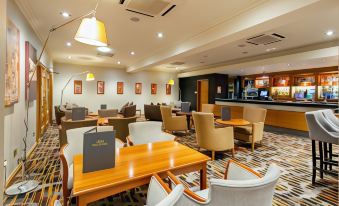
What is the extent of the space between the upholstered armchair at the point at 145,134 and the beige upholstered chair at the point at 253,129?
251 cm

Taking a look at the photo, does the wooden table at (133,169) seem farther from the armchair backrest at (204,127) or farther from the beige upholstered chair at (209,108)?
the beige upholstered chair at (209,108)

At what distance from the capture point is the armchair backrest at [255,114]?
15.6ft

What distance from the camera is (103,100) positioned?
400 inches

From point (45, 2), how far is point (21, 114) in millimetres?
2066

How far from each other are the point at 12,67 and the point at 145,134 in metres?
2.26

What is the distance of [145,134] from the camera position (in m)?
2.68

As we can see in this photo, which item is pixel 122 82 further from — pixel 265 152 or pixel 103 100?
pixel 265 152

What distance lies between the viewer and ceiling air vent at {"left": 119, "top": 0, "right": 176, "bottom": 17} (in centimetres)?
311

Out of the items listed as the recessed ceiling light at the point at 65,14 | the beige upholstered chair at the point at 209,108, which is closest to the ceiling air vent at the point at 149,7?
the recessed ceiling light at the point at 65,14

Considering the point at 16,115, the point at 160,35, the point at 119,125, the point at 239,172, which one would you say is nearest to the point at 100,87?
the point at 160,35

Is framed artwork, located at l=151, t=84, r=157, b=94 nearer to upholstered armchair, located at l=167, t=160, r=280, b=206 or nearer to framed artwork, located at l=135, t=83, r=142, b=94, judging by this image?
framed artwork, located at l=135, t=83, r=142, b=94

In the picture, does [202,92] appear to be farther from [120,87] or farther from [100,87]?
[100,87]

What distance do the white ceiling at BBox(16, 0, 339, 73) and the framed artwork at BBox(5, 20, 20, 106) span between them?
888 millimetres

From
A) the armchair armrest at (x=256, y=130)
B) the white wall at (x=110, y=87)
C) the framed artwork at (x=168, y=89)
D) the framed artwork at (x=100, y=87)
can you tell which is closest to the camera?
the armchair armrest at (x=256, y=130)
